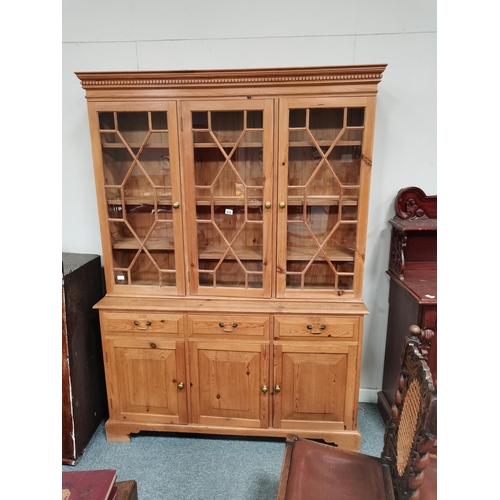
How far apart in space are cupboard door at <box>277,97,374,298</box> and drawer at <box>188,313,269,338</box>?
21 centimetres

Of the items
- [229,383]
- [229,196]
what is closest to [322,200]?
[229,196]

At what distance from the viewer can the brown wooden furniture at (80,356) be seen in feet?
6.12

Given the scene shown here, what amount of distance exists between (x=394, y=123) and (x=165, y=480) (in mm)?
2382

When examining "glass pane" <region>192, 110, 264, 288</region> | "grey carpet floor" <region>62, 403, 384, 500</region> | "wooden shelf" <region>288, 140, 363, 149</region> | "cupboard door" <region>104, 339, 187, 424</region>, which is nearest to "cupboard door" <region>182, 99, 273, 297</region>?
"glass pane" <region>192, 110, 264, 288</region>

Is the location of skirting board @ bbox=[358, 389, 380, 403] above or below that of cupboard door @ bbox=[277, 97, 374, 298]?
below

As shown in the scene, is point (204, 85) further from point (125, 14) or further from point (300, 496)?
point (300, 496)

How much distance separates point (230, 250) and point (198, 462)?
1.22 meters

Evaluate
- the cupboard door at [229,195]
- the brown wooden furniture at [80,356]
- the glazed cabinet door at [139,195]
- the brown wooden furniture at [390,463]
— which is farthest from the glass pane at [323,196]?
the brown wooden furniture at [80,356]

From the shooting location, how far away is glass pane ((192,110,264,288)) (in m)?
1.81

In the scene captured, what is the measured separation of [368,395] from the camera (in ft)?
→ 7.81

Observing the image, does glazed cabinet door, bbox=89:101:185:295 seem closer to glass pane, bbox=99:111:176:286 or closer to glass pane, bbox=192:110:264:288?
glass pane, bbox=99:111:176:286

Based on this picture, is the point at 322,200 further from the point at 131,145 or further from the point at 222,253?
the point at 131,145

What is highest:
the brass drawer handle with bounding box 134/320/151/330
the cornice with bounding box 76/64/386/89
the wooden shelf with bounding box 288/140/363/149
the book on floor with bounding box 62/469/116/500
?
the cornice with bounding box 76/64/386/89

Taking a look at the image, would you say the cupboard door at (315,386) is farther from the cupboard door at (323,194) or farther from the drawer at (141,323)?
the drawer at (141,323)
